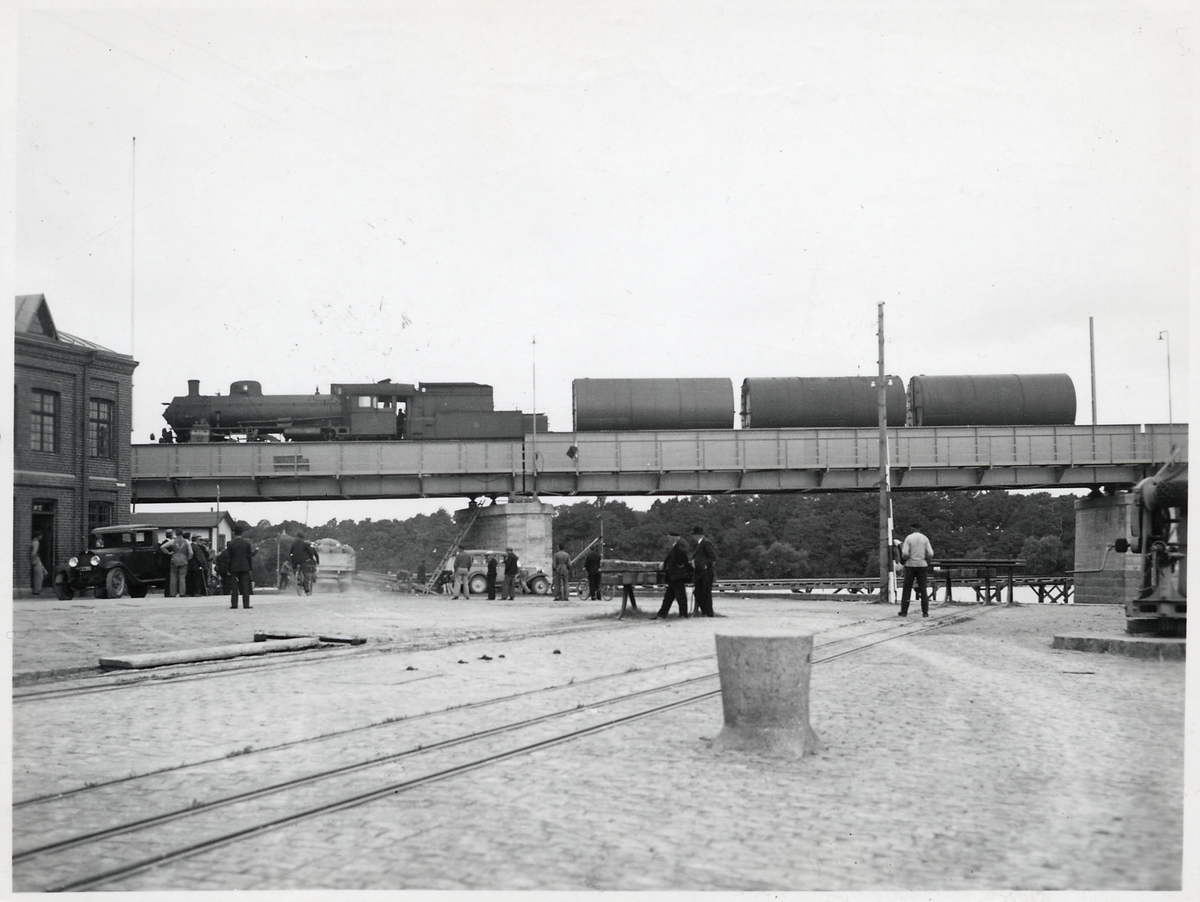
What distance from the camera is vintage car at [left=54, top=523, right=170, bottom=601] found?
28828 millimetres

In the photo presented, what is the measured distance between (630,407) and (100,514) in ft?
79.8

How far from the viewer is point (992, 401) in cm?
5228

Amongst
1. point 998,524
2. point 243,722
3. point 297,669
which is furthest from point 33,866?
point 998,524

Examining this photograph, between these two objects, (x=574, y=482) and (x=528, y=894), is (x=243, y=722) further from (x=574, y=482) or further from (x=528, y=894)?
(x=574, y=482)

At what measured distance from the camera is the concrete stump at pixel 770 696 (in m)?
6.90

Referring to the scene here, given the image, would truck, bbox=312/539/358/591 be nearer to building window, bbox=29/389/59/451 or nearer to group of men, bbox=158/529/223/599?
group of men, bbox=158/529/223/599

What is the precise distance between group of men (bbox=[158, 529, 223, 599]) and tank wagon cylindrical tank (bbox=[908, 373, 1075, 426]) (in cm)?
3337

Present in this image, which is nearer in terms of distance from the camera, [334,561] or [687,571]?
[687,571]

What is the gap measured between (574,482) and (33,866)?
151ft

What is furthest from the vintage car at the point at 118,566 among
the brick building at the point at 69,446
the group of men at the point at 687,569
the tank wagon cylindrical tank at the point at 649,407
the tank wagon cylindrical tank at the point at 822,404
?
the tank wagon cylindrical tank at the point at 822,404

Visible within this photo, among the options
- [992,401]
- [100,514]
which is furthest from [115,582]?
[992,401]

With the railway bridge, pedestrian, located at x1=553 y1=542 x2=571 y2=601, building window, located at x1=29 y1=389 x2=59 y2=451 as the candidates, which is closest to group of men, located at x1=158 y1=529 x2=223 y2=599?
building window, located at x1=29 y1=389 x2=59 y2=451

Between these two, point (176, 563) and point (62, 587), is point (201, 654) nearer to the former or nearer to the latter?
point (62, 587)

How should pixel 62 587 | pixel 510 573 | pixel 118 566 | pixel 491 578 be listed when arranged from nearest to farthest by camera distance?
pixel 62 587
pixel 118 566
pixel 510 573
pixel 491 578
